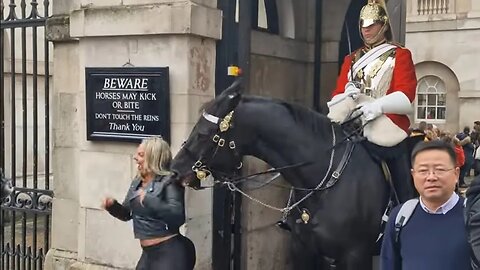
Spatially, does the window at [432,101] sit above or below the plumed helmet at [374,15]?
below

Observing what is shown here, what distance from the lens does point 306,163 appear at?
4.20m

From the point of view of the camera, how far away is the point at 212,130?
4.11 m

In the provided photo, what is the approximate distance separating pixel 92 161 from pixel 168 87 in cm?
107

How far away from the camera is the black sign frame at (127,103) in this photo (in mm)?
5164

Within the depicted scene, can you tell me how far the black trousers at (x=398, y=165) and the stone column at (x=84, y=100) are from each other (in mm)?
1573

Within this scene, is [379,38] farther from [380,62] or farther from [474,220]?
[474,220]

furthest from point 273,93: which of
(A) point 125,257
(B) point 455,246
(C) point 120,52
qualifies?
(B) point 455,246

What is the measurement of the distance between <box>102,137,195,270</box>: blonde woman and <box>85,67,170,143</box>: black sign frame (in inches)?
34.2

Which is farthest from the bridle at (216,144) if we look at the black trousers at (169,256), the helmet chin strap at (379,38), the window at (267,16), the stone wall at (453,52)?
the stone wall at (453,52)

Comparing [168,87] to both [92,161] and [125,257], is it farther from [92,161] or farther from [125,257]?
[125,257]

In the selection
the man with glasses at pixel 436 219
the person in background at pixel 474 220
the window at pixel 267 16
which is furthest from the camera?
the window at pixel 267 16

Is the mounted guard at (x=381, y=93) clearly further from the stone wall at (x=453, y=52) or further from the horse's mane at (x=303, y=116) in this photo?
the stone wall at (x=453, y=52)

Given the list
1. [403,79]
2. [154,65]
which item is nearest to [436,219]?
[403,79]

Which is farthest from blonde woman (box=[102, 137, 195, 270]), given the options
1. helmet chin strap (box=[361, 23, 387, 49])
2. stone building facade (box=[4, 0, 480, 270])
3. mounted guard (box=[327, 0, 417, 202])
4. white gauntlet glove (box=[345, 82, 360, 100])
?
helmet chin strap (box=[361, 23, 387, 49])
